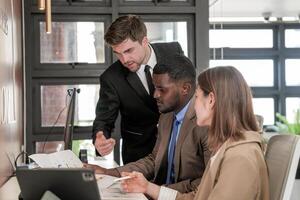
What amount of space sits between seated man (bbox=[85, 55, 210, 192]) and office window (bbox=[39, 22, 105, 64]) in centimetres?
146

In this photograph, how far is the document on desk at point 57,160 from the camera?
197 centimetres

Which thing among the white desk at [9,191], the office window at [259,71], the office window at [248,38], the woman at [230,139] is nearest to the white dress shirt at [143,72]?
the white desk at [9,191]

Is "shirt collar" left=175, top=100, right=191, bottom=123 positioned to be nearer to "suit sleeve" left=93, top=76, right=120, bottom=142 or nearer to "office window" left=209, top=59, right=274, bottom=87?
"suit sleeve" left=93, top=76, right=120, bottom=142

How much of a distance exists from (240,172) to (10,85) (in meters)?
1.72

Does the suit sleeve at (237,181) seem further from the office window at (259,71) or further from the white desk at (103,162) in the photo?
the office window at (259,71)

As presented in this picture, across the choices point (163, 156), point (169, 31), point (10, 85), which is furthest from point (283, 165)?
point (169, 31)

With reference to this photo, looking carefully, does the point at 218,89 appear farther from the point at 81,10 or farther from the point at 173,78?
the point at 81,10

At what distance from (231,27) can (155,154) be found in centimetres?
711

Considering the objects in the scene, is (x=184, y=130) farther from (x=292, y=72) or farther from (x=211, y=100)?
(x=292, y=72)

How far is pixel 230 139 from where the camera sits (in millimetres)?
1523

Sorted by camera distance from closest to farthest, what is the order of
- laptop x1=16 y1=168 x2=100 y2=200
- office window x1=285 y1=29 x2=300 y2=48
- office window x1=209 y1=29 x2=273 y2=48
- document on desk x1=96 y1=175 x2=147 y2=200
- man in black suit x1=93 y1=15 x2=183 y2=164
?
1. laptop x1=16 y1=168 x2=100 y2=200
2. document on desk x1=96 y1=175 x2=147 y2=200
3. man in black suit x1=93 y1=15 x2=183 y2=164
4. office window x1=209 y1=29 x2=273 y2=48
5. office window x1=285 y1=29 x2=300 y2=48

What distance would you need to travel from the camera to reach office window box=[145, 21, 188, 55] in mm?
3645

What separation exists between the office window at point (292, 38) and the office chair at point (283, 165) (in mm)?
8210

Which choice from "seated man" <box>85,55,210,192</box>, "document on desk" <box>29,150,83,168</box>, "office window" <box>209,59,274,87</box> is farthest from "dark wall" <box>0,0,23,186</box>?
"office window" <box>209,59,274,87</box>
